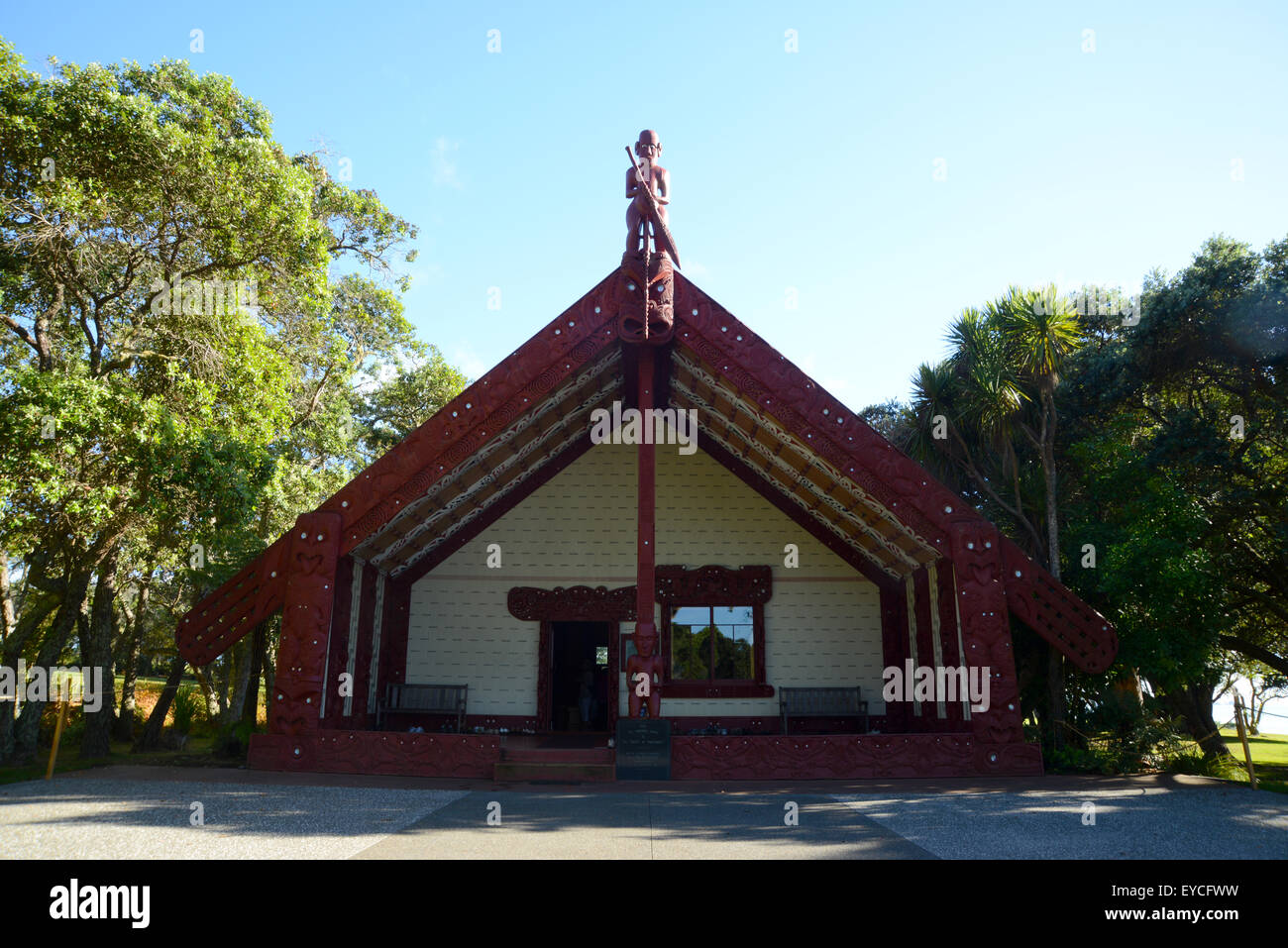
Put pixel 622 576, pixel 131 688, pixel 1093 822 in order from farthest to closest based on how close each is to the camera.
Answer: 1. pixel 131 688
2. pixel 622 576
3. pixel 1093 822

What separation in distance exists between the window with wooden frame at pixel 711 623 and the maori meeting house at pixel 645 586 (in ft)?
0.15

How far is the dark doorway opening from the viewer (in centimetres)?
1764

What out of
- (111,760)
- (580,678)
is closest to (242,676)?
(111,760)

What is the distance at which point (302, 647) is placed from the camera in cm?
1081

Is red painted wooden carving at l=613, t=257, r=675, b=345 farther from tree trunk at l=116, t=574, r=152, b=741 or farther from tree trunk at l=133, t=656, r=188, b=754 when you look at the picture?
tree trunk at l=116, t=574, r=152, b=741

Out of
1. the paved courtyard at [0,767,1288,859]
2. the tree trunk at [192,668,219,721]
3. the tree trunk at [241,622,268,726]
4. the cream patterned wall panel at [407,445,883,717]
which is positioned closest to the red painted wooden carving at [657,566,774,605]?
the cream patterned wall panel at [407,445,883,717]

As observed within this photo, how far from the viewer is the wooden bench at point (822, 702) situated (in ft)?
48.9

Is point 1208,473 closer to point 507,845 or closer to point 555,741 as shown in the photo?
point 555,741

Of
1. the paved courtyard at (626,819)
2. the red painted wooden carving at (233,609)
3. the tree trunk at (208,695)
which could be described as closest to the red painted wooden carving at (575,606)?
the red painted wooden carving at (233,609)

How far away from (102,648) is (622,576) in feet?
33.5
